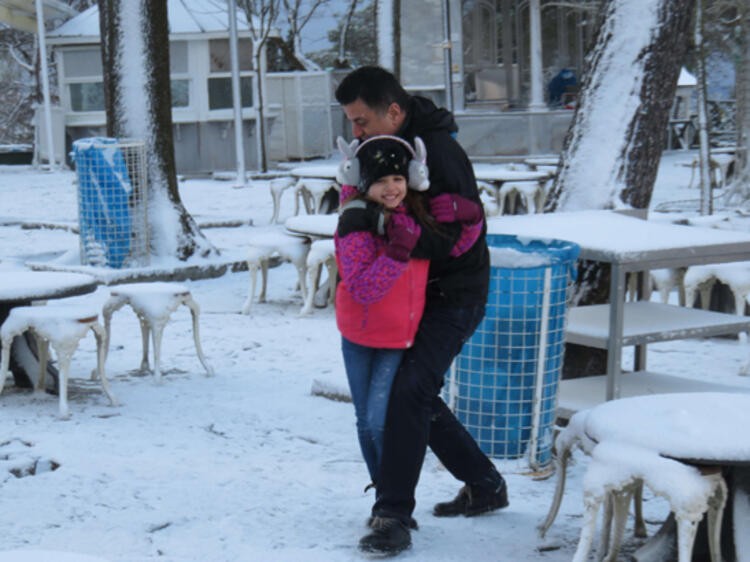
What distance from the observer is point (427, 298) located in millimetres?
4051

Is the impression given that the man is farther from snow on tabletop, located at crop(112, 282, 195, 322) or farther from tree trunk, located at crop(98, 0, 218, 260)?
tree trunk, located at crop(98, 0, 218, 260)


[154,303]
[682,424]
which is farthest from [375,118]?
[154,303]

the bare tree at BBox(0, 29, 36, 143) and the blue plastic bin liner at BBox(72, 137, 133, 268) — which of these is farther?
the bare tree at BBox(0, 29, 36, 143)

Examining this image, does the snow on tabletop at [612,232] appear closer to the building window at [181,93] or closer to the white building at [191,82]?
the white building at [191,82]

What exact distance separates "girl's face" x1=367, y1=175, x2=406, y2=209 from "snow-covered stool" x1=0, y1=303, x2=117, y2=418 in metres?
2.67

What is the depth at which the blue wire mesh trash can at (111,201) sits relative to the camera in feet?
34.5

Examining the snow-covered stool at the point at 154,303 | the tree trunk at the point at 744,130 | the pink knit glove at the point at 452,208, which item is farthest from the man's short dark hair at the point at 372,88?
the tree trunk at the point at 744,130

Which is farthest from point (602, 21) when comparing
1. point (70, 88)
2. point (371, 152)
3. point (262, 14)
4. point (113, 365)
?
point (70, 88)

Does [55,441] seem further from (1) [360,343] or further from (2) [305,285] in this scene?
(2) [305,285]

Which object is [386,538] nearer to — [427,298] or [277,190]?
[427,298]

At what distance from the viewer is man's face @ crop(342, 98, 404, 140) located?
397 cm

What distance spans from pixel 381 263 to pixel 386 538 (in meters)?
0.90

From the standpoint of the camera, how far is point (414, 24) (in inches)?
1111

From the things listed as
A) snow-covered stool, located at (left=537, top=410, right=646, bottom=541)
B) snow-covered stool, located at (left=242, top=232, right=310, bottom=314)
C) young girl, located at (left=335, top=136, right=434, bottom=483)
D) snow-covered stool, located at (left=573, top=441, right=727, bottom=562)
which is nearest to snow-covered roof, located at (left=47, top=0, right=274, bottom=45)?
snow-covered stool, located at (left=242, top=232, right=310, bottom=314)
